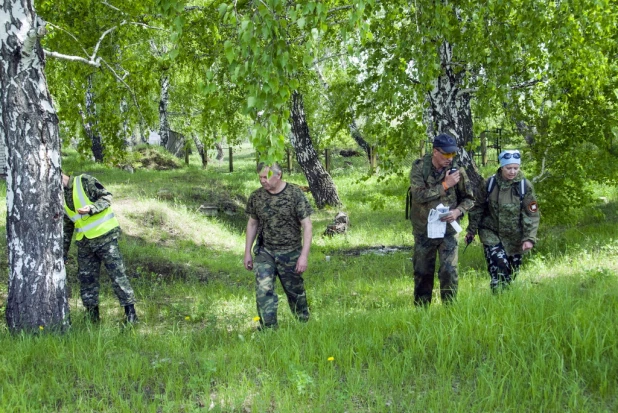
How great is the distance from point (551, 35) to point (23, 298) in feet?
20.3

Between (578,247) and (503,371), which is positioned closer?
(503,371)

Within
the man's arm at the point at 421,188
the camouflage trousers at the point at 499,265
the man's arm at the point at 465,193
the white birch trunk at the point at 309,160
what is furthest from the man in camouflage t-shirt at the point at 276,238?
the white birch trunk at the point at 309,160

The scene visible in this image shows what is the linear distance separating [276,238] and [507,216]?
2.33 metres

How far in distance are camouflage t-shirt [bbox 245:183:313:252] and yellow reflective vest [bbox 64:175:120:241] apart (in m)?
1.82

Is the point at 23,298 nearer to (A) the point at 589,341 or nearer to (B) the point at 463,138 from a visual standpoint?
(A) the point at 589,341

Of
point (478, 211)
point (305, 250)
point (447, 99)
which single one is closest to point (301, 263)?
point (305, 250)

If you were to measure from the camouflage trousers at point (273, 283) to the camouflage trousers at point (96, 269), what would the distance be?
177 centimetres

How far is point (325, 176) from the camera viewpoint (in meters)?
16.0

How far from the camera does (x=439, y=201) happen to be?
5.77 m

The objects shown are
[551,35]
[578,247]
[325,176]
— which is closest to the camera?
[551,35]

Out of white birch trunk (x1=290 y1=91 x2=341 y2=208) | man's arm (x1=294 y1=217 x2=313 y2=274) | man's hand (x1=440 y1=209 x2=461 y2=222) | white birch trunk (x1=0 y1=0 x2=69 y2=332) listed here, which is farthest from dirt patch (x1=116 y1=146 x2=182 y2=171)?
man's hand (x1=440 y1=209 x2=461 y2=222)

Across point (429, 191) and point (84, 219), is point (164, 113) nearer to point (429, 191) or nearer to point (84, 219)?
point (84, 219)

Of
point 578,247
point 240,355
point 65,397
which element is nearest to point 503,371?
point 240,355

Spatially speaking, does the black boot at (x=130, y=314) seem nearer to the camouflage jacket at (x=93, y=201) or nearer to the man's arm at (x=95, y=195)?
the camouflage jacket at (x=93, y=201)
